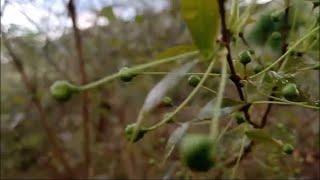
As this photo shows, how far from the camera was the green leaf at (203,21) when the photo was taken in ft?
1.42

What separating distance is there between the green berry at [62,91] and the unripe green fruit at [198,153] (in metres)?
0.09

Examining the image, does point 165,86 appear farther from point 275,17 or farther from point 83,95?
point 83,95

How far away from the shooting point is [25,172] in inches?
89.9

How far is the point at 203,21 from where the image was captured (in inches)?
17.2

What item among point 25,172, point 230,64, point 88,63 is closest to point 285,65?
point 230,64

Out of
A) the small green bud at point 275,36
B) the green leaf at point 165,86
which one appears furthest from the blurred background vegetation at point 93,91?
the green leaf at point 165,86

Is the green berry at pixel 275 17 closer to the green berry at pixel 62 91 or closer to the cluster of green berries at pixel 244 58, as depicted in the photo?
the cluster of green berries at pixel 244 58

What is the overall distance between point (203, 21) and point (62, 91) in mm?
102

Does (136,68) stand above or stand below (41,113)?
above

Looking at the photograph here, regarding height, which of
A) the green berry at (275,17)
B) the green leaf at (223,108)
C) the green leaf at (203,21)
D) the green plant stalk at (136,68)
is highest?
the green leaf at (203,21)

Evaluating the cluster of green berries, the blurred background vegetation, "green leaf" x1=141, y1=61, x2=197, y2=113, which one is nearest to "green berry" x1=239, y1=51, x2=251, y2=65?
the cluster of green berries

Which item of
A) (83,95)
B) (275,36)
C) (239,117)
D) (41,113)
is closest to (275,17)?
(275,36)

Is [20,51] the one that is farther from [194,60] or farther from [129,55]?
[194,60]

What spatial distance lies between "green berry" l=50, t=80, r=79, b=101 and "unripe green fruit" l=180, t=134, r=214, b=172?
87 millimetres
